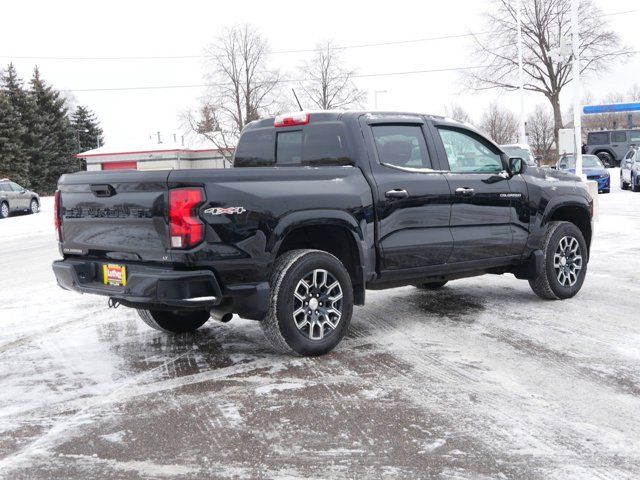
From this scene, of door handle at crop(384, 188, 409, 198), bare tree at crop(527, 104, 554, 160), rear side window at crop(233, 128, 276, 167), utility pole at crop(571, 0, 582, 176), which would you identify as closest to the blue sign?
bare tree at crop(527, 104, 554, 160)

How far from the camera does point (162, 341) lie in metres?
5.90

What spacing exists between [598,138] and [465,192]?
140ft

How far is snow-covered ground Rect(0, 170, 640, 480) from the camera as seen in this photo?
3.38 m

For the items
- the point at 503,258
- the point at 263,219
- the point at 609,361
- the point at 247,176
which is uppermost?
the point at 247,176

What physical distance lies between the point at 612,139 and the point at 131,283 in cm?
4478

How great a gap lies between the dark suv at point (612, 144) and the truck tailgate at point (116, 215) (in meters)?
43.1

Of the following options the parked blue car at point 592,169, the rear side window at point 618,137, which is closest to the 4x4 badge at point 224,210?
the parked blue car at point 592,169

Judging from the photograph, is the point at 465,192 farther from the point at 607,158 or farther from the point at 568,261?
the point at 607,158

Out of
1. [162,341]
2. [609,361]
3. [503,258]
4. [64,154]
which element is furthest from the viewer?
[64,154]

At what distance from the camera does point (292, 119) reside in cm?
596

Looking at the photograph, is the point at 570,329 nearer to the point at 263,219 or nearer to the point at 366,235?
the point at 366,235

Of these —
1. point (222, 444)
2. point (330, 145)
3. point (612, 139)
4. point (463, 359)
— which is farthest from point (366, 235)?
point (612, 139)

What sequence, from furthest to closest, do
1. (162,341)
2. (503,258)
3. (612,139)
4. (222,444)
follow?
1. (612,139)
2. (503,258)
3. (162,341)
4. (222,444)

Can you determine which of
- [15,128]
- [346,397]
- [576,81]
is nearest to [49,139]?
[15,128]
